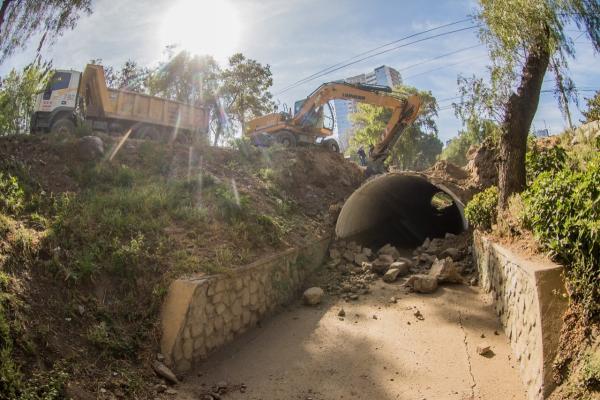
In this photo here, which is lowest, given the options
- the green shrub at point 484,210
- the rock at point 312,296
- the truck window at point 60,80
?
the rock at point 312,296

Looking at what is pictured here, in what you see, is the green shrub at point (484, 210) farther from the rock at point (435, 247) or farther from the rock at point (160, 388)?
the rock at point (160, 388)

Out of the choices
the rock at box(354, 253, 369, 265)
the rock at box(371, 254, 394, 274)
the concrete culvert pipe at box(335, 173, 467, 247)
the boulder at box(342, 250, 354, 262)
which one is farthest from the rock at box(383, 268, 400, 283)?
the concrete culvert pipe at box(335, 173, 467, 247)

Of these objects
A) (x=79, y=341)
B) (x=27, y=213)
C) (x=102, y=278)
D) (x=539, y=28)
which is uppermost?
(x=539, y=28)

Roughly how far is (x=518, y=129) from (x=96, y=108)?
12.4 meters

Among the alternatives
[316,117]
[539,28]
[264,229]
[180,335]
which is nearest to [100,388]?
[180,335]

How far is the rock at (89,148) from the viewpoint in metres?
10.0

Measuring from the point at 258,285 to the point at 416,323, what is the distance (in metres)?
2.84

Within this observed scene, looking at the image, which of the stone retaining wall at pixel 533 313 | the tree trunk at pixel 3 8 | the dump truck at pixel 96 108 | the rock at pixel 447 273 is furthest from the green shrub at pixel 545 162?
the dump truck at pixel 96 108

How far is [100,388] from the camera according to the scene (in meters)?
4.66

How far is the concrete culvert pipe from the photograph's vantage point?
1208cm

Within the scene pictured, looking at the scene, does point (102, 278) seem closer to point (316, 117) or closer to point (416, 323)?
point (416, 323)

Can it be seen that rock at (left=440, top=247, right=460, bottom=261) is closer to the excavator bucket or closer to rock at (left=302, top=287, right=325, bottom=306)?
rock at (left=302, top=287, right=325, bottom=306)

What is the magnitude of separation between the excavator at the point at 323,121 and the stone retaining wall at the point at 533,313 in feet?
32.3

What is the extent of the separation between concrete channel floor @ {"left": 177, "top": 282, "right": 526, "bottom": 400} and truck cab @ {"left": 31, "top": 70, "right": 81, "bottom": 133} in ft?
32.2
